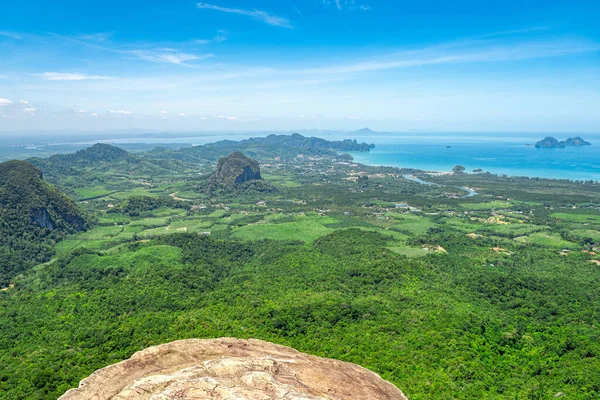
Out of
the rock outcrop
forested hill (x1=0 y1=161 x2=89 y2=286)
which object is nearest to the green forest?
forested hill (x1=0 y1=161 x2=89 y2=286)

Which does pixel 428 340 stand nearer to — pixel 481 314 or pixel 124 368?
pixel 481 314

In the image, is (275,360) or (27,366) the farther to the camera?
(27,366)

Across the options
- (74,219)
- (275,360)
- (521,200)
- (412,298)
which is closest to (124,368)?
(275,360)

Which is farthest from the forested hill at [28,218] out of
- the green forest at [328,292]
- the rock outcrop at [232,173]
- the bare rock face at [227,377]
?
the rock outcrop at [232,173]

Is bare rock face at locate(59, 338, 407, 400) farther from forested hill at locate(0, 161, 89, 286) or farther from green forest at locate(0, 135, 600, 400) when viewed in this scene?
forested hill at locate(0, 161, 89, 286)

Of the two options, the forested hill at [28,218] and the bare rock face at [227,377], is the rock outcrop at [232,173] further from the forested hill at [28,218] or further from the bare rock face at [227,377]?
the bare rock face at [227,377]

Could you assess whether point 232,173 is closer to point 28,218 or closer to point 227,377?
A: point 28,218
